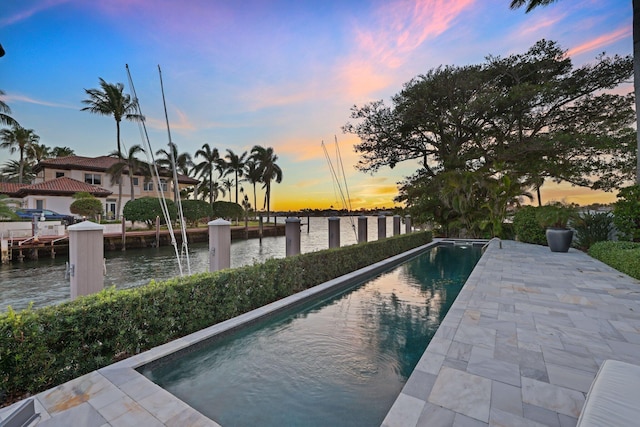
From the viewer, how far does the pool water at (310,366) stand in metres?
2.37

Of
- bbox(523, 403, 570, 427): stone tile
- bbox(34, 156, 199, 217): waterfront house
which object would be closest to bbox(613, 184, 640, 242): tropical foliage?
bbox(523, 403, 570, 427): stone tile

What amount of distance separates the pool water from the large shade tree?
12467mm

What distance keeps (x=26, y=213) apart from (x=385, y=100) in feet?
84.3

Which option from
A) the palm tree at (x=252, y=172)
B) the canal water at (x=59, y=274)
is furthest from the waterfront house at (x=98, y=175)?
the canal water at (x=59, y=274)

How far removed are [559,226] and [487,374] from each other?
10.6 m

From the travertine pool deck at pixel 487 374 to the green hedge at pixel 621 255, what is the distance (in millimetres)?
1903

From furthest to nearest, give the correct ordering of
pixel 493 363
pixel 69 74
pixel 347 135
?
pixel 347 135
pixel 69 74
pixel 493 363

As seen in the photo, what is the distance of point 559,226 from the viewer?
404 inches

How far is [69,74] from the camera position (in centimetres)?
774

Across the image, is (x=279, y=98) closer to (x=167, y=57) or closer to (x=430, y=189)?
(x=167, y=57)

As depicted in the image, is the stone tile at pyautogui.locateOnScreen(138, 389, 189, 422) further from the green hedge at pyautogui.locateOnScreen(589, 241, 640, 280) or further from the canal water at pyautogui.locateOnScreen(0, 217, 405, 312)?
the green hedge at pyautogui.locateOnScreen(589, 241, 640, 280)

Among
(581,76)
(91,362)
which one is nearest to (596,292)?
(91,362)

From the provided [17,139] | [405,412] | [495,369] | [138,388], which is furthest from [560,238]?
[17,139]

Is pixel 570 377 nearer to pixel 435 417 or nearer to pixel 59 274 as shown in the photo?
pixel 435 417
